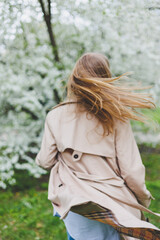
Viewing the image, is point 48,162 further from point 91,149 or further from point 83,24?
point 83,24

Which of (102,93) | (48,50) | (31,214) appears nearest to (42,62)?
(48,50)

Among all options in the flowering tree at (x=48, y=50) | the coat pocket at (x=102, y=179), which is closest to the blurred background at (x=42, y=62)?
the flowering tree at (x=48, y=50)

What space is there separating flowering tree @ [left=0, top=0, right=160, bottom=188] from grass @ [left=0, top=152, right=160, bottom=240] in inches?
24.5

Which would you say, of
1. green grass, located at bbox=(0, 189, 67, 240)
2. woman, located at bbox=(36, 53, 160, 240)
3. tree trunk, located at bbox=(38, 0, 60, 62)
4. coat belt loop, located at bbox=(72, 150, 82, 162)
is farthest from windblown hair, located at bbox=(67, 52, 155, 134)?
tree trunk, located at bbox=(38, 0, 60, 62)

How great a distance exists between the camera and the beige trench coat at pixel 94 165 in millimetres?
1815

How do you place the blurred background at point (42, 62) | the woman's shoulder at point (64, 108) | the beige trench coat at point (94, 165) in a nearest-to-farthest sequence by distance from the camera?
1. the beige trench coat at point (94, 165)
2. the woman's shoulder at point (64, 108)
3. the blurred background at point (42, 62)

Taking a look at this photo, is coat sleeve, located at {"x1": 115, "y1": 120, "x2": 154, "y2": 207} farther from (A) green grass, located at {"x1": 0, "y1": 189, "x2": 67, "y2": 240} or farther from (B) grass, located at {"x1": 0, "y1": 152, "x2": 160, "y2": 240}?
(A) green grass, located at {"x1": 0, "y1": 189, "x2": 67, "y2": 240}

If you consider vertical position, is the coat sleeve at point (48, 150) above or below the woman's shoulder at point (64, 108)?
below

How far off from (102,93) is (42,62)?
3.82 metres

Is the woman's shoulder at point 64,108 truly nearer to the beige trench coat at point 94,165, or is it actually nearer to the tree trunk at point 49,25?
the beige trench coat at point 94,165

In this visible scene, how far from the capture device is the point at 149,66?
641 centimetres

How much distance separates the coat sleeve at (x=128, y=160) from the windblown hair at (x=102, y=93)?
9cm

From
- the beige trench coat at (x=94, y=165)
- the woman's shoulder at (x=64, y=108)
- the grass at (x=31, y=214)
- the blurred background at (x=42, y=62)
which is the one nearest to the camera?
the beige trench coat at (x=94, y=165)

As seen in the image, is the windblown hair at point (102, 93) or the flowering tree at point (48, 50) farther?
the flowering tree at point (48, 50)
